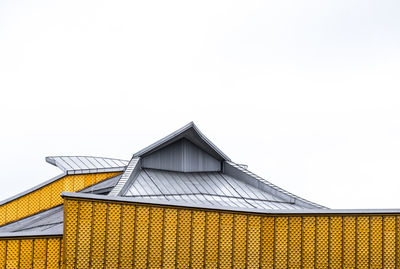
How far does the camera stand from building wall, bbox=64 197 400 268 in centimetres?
2062

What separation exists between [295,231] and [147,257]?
17.7 feet

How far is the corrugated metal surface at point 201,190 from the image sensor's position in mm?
28375

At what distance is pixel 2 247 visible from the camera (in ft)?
69.8

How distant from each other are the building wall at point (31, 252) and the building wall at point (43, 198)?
13.9 meters

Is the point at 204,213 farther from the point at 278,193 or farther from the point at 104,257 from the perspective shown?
the point at 278,193

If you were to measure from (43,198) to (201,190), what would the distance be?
10653mm

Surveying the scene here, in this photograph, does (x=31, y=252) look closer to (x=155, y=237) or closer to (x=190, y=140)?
(x=155, y=237)

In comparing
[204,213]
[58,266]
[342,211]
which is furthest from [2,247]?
[342,211]

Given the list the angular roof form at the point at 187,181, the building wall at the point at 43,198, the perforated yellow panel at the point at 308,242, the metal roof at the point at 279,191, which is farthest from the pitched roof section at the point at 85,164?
the perforated yellow panel at the point at 308,242

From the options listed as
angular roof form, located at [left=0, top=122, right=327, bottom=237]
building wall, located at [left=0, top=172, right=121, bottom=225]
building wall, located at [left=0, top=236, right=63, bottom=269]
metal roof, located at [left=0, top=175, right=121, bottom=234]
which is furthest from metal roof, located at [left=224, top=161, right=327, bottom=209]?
building wall, located at [left=0, top=236, right=63, bottom=269]

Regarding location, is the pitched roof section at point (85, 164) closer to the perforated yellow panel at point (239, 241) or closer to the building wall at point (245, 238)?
the building wall at point (245, 238)

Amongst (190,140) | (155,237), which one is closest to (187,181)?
(190,140)

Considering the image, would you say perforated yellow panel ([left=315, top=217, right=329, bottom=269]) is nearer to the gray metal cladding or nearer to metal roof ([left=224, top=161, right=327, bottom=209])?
metal roof ([left=224, top=161, right=327, bottom=209])

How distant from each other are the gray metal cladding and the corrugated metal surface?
36cm
